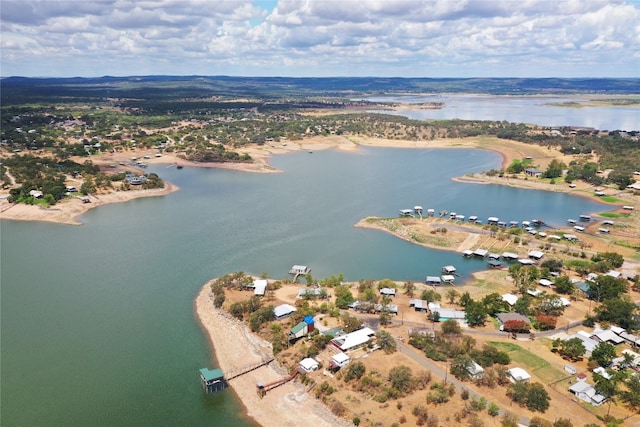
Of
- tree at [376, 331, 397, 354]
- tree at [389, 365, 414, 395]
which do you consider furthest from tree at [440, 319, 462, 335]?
tree at [389, 365, 414, 395]

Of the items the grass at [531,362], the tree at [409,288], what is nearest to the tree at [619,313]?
the grass at [531,362]

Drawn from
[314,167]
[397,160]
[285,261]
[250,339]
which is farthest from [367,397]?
[397,160]

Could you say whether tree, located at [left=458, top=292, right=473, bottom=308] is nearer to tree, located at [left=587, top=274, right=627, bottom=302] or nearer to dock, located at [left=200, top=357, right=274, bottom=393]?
tree, located at [left=587, top=274, right=627, bottom=302]

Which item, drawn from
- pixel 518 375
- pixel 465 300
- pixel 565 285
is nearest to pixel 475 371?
pixel 518 375

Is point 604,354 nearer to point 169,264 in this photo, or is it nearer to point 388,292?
point 388,292

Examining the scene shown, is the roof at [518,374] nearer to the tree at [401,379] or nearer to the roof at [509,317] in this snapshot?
the roof at [509,317]

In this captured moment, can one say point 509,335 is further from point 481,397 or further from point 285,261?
point 285,261
